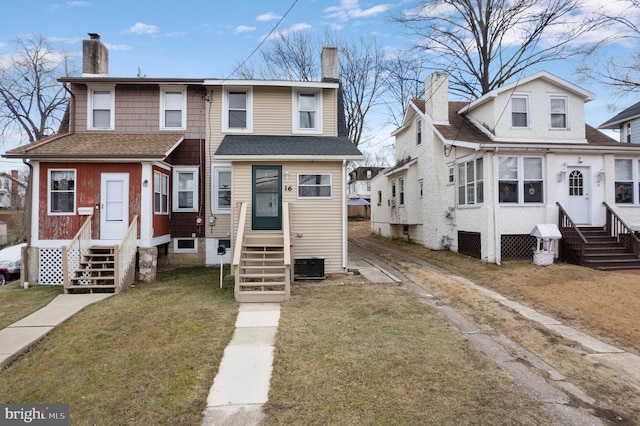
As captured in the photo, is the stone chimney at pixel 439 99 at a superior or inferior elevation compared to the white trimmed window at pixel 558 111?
superior

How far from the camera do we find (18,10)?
13008 mm

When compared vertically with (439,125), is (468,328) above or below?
below

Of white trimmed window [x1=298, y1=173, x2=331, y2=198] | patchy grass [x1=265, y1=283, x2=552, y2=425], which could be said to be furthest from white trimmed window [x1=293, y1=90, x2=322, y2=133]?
patchy grass [x1=265, y1=283, x2=552, y2=425]

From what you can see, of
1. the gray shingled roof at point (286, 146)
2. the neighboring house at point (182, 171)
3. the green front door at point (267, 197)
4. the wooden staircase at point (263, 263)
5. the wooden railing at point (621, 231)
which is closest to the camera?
the wooden staircase at point (263, 263)

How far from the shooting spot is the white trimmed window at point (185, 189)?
1241 centimetres

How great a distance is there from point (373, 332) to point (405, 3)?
20221 millimetres

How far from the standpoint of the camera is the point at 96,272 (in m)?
9.87

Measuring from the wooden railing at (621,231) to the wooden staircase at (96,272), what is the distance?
15.3 meters

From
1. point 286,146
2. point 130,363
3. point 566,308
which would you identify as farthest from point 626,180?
point 130,363

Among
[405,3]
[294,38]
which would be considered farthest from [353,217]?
[405,3]

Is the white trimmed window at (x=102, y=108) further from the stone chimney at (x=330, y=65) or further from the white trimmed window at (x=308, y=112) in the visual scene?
the stone chimney at (x=330, y=65)

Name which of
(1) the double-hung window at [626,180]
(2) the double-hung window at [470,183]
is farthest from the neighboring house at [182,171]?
(1) the double-hung window at [626,180]

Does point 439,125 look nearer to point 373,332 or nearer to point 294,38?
point 373,332

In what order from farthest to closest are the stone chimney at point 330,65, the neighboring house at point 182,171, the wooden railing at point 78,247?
the stone chimney at point 330,65
the neighboring house at point 182,171
the wooden railing at point 78,247
